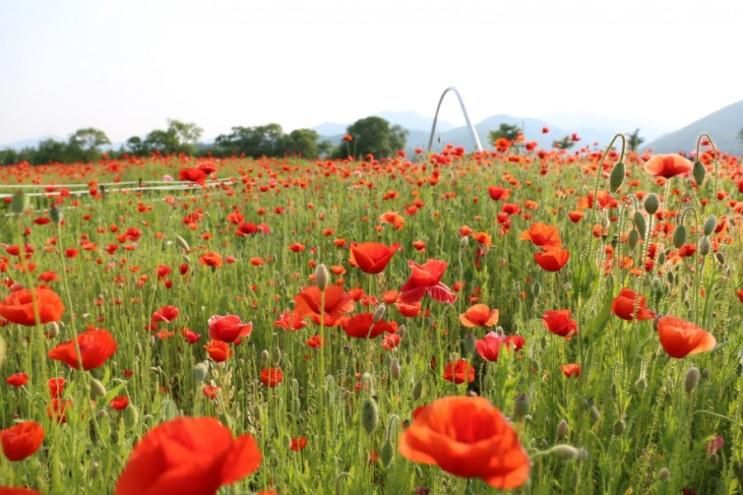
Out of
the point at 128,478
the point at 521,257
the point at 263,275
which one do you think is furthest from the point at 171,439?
the point at 521,257

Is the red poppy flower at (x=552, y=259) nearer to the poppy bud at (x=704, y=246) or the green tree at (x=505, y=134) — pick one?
the poppy bud at (x=704, y=246)

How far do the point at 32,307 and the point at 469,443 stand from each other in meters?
1.02

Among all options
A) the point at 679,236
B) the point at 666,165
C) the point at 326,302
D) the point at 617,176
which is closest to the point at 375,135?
the point at 666,165

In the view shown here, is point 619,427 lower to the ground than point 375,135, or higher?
lower

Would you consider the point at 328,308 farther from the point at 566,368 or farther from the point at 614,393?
the point at 614,393

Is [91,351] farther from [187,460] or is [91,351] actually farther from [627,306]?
[627,306]

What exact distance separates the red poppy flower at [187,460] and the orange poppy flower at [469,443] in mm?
200

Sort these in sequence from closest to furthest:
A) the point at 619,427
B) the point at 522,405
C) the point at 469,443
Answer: the point at 469,443 → the point at 522,405 → the point at 619,427

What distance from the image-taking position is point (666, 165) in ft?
7.15

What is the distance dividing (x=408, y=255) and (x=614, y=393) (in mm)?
2446

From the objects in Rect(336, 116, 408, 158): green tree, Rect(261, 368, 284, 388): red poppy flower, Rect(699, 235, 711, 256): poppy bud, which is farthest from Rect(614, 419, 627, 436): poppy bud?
Rect(336, 116, 408, 158): green tree

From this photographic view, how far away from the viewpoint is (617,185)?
6.12 ft

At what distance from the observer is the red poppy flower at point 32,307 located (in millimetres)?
1332

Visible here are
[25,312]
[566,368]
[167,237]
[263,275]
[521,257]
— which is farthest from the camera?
[167,237]
